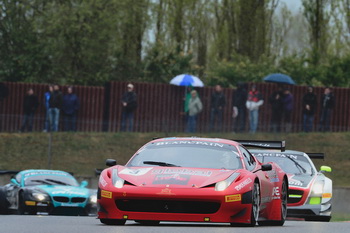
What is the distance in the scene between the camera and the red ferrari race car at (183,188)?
1197cm

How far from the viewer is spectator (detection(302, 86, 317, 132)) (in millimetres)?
31734

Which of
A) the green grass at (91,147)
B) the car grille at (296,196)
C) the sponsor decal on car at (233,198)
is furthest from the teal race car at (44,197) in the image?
the sponsor decal on car at (233,198)

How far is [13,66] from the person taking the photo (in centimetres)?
4338

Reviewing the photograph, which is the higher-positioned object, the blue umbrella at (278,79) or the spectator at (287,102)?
the blue umbrella at (278,79)

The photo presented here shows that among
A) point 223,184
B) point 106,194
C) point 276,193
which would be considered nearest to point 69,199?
point 276,193

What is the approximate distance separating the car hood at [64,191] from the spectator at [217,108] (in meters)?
10.6

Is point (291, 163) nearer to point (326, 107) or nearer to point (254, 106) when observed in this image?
point (254, 106)

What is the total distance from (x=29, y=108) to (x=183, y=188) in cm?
2088

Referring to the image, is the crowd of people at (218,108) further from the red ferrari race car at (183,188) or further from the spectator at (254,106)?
the red ferrari race car at (183,188)

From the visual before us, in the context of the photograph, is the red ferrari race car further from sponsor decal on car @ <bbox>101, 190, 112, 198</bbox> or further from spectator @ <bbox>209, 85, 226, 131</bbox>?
spectator @ <bbox>209, 85, 226, 131</bbox>

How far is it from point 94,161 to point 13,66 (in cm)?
1386

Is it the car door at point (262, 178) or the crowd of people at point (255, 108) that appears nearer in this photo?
the car door at point (262, 178)

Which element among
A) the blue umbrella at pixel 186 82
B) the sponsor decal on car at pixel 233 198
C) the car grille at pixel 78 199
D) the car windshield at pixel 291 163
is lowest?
the car grille at pixel 78 199

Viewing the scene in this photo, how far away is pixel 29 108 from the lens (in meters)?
32.3
